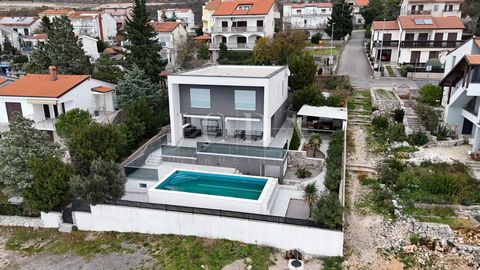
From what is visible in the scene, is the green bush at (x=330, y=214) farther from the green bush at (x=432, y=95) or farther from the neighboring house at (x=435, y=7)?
the neighboring house at (x=435, y=7)

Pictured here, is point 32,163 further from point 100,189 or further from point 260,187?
point 260,187

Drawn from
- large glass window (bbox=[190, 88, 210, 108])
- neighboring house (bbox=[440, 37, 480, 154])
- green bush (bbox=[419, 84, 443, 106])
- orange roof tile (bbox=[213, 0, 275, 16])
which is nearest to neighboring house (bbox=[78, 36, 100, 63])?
orange roof tile (bbox=[213, 0, 275, 16])

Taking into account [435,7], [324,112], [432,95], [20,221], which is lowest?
[20,221]

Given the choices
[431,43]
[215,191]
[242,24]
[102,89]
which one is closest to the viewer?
[215,191]

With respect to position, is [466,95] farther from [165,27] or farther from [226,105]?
[165,27]

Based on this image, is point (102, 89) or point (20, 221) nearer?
point (20, 221)

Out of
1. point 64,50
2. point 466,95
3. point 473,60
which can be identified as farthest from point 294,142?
point 64,50

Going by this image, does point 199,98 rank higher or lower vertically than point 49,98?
higher

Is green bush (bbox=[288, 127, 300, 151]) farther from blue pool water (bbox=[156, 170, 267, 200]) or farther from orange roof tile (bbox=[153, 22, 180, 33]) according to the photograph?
orange roof tile (bbox=[153, 22, 180, 33])

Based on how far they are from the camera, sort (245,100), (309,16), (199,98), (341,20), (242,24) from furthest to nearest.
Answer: (309,16) < (341,20) < (242,24) < (199,98) < (245,100)
